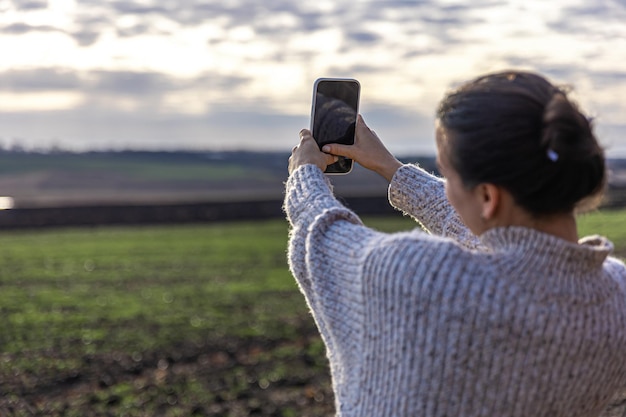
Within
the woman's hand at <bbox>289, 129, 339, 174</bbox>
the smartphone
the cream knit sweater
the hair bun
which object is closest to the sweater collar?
the cream knit sweater

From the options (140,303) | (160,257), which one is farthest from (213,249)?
(140,303)

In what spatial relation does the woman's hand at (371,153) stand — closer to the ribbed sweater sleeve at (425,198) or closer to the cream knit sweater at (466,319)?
the ribbed sweater sleeve at (425,198)

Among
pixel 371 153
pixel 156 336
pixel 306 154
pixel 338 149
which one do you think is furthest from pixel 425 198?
pixel 156 336

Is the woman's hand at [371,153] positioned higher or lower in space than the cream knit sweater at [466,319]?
higher

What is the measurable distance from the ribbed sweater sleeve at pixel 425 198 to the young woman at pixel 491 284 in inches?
20.2

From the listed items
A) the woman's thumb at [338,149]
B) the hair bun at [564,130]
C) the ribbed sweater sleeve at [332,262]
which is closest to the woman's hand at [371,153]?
the woman's thumb at [338,149]

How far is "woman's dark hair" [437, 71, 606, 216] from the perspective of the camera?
5.10ft

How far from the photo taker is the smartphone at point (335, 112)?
2189mm

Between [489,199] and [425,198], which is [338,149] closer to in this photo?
[425,198]

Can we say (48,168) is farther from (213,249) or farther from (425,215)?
(425,215)

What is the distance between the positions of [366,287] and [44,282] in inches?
541

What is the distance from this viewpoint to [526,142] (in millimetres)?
1554

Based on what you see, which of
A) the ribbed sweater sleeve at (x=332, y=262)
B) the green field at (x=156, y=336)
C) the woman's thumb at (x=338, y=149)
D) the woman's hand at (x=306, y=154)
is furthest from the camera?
the green field at (x=156, y=336)

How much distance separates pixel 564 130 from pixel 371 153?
2.62ft
